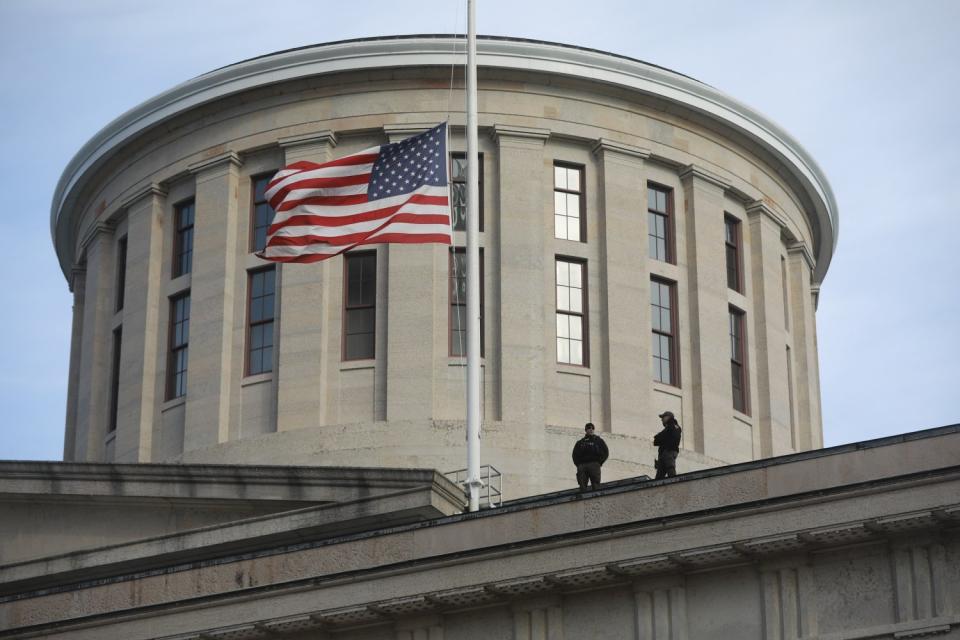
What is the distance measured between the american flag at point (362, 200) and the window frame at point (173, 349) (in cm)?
1206

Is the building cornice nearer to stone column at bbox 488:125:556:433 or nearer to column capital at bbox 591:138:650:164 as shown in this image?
column capital at bbox 591:138:650:164

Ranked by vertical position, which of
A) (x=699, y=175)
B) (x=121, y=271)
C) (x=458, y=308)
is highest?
(x=699, y=175)

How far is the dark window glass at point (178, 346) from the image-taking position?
49969mm

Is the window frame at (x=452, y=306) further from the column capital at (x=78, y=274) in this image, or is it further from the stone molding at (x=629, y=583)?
the stone molding at (x=629, y=583)

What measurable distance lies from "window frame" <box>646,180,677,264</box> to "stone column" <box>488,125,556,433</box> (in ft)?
8.35

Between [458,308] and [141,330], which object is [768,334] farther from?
[141,330]

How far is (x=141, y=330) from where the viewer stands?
167 ft

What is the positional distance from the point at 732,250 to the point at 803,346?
391 cm

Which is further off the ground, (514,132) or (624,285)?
(514,132)

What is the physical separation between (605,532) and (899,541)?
400 cm

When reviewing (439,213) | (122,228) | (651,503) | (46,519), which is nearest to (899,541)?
(651,503)

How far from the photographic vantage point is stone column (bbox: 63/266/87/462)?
53938 mm

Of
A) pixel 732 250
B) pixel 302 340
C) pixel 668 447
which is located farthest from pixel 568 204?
pixel 668 447

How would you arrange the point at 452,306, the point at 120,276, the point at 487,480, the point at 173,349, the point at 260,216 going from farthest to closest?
the point at 120,276 < the point at 173,349 < the point at 260,216 < the point at 452,306 < the point at 487,480
